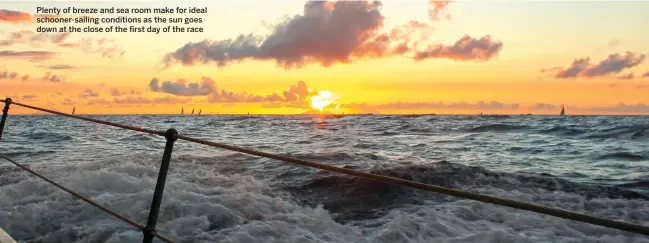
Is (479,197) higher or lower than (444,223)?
higher

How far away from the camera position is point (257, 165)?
10.9 meters

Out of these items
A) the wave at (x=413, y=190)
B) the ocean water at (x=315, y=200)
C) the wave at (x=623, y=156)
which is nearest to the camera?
the ocean water at (x=315, y=200)

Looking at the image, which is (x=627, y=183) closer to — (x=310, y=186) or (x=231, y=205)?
(x=310, y=186)

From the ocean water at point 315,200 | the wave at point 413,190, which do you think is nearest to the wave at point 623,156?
the ocean water at point 315,200

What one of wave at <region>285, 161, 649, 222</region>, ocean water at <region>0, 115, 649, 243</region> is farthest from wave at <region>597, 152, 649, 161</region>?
wave at <region>285, 161, 649, 222</region>

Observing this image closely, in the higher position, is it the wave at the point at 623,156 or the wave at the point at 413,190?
the wave at the point at 623,156

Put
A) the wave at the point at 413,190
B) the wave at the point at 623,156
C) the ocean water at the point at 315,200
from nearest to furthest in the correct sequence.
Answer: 1. the ocean water at the point at 315,200
2. the wave at the point at 413,190
3. the wave at the point at 623,156

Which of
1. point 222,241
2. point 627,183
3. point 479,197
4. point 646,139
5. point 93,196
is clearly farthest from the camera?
point 646,139

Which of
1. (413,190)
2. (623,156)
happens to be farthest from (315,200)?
(623,156)

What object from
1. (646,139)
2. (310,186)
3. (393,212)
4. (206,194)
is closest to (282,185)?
(310,186)

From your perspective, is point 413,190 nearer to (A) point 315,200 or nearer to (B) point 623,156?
(A) point 315,200

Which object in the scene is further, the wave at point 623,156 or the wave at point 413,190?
the wave at point 623,156

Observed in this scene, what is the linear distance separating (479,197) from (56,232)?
5338 millimetres

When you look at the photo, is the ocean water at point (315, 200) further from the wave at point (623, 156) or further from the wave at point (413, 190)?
the wave at point (623, 156)
